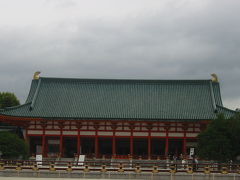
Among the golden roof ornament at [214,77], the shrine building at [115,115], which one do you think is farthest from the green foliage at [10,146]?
the golden roof ornament at [214,77]

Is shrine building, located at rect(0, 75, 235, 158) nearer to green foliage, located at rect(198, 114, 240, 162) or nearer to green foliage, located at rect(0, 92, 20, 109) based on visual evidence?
green foliage, located at rect(198, 114, 240, 162)

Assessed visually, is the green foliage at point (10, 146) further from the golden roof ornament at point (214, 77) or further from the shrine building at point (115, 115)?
the golden roof ornament at point (214, 77)

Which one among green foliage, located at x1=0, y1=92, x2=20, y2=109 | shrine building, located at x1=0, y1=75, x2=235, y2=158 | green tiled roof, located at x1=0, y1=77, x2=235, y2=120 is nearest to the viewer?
shrine building, located at x1=0, y1=75, x2=235, y2=158

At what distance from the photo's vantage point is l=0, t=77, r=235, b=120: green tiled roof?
50.4m

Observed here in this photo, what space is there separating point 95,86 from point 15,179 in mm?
25783

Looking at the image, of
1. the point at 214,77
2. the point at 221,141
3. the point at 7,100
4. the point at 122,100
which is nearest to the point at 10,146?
the point at 122,100

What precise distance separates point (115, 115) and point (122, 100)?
3871 millimetres

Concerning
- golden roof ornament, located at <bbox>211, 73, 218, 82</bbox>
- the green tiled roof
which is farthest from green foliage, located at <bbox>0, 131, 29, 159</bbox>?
golden roof ornament, located at <bbox>211, 73, 218, 82</bbox>

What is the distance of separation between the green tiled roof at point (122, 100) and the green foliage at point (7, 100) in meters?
24.9

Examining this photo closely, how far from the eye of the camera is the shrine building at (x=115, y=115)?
162ft

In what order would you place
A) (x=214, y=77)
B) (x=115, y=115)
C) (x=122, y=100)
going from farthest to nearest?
(x=214, y=77) → (x=122, y=100) → (x=115, y=115)

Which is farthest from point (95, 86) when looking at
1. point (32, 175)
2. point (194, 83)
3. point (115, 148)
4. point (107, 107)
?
point (32, 175)

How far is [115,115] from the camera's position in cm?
5053

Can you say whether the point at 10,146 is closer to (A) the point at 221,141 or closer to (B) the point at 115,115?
(B) the point at 115,115
